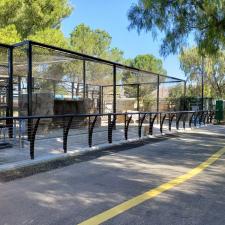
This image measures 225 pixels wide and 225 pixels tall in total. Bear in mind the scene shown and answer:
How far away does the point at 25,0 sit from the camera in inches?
936

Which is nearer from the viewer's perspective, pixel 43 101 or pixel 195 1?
pixel 195 1

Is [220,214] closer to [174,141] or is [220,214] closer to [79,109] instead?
[174,141]

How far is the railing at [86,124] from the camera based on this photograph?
919 centimetres

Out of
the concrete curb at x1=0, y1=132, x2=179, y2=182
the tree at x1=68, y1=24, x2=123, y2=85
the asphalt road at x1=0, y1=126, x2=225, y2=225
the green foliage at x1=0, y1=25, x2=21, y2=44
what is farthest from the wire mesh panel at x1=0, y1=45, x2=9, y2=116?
the tree at x1=68, y1=24, x2=123, y2=85

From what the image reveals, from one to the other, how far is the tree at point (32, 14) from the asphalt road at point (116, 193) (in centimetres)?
1681

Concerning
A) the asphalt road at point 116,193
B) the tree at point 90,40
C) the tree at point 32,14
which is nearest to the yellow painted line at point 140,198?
the asphalt road at point 116,193

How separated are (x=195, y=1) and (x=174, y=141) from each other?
15.7ft

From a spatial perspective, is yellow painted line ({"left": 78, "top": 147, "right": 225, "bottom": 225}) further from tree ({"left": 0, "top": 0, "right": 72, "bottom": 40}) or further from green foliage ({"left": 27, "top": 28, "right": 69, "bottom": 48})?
tree ({"left": 0, "top": 0, "right": 72, "bottom": 40})

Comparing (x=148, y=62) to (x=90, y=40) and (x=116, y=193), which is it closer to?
(x=90, y=40)

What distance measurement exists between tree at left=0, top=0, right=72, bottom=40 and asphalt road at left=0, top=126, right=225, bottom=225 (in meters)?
16.8

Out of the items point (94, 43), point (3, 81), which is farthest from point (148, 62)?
point (3, 81)

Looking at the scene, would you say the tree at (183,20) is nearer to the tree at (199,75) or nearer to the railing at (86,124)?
the railing at (86,124)

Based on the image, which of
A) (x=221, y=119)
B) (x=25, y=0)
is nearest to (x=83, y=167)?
(x=221, y=119)

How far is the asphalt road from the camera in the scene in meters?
4.45
